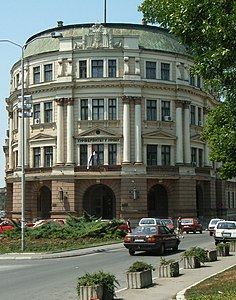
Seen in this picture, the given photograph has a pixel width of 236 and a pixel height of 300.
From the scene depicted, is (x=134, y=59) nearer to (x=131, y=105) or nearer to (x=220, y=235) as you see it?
(x=131, y=105)

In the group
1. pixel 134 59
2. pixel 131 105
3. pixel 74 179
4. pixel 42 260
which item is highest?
pixel 134 59

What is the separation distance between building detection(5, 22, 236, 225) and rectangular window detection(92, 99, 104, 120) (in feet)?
0.33

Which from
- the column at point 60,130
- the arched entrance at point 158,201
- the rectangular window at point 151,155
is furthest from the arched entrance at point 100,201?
the rectangular window at point 151,155

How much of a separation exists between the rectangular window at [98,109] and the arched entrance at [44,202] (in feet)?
32.3

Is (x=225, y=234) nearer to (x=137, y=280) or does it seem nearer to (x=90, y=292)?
(x=137, y=280)

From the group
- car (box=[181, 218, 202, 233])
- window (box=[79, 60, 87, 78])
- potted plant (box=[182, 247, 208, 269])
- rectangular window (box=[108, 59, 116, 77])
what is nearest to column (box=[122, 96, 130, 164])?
rectangular window (box=[108, 59, 116, 77])

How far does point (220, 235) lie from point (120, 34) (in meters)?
30.5

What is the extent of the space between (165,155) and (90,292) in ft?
146

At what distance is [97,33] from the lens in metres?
55.7

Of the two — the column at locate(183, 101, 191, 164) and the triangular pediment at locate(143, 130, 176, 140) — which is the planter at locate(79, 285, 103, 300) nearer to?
the triangular pediment at locate(143, 130, 176, 140)

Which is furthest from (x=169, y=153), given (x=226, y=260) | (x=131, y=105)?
(x=226, y=260)

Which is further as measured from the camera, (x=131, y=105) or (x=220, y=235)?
(x=131, y=105)

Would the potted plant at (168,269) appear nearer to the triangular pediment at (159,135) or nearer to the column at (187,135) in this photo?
the triangular pediment at (159,135)

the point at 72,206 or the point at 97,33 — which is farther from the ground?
the point at 97,33
